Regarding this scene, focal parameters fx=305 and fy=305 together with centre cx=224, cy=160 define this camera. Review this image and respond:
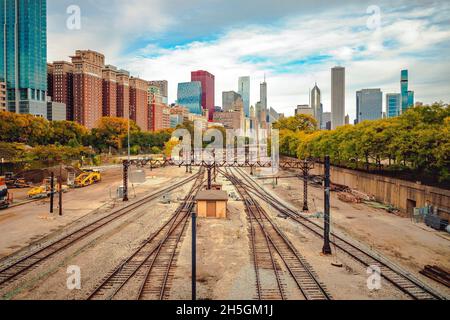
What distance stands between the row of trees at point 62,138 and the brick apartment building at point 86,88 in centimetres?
3419

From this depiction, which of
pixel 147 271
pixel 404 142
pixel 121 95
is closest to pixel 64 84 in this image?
pixel 121 95

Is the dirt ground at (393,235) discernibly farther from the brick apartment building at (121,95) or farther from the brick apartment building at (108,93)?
the brick apartment building at (121,95)

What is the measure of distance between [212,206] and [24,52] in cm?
16586

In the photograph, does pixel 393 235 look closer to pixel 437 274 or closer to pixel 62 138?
pixel 437 274

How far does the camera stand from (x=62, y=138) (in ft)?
315

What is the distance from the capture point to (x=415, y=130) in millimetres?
37500

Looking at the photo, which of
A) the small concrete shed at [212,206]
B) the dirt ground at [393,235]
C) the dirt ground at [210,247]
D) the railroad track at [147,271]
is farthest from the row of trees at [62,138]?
the dirt ground at [393,235]

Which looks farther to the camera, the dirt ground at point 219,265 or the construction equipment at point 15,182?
the construction equipment at point 15,182

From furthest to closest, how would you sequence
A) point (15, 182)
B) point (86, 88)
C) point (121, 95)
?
1. point (121, 95)
2. point (86, 88)
3. point (15, 182)

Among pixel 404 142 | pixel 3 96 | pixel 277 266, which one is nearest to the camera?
pixel 277 266

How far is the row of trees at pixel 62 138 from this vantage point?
2791 inches

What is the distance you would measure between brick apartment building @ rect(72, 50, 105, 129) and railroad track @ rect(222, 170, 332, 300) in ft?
447

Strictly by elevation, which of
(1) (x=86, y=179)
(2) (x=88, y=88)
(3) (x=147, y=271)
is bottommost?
(3) (x=147, y=271)

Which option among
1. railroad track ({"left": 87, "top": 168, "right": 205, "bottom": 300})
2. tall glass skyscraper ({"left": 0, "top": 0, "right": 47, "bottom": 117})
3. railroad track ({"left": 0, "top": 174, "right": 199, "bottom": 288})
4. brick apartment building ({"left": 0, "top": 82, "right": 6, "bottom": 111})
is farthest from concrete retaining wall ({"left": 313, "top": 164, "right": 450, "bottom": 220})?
brick apartment building ({"left": 0, "top": 82, "right": 6, "bottom": 111})
